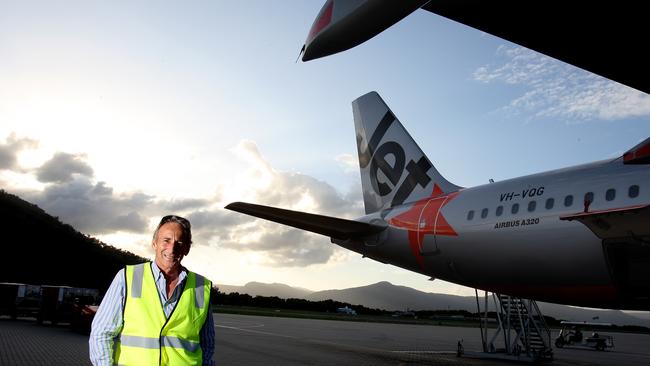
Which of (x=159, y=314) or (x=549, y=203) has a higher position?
(x=549, y=203)

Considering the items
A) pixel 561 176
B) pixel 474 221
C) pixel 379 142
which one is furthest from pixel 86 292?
pixel 561 176

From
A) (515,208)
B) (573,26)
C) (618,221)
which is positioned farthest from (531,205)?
(573,26)

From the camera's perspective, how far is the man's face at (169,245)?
3367mm

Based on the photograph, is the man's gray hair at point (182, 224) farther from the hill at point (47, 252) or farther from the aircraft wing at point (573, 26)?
the hill at point (47, 252)

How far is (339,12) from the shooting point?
12.6 feet

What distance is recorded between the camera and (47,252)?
9044 centimetres

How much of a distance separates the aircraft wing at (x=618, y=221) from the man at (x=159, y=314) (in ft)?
29.6

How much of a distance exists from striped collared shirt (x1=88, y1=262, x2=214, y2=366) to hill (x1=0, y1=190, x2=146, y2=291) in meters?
88.9

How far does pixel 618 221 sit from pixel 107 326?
32.3ft

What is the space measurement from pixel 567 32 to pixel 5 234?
10213 cm

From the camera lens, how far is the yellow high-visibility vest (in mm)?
3160

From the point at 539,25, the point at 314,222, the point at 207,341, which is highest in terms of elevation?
the point at 539,25

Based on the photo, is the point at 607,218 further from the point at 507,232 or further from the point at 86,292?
the point at 86,292

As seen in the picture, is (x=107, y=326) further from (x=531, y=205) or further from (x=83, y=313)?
(x=83, y=313)
